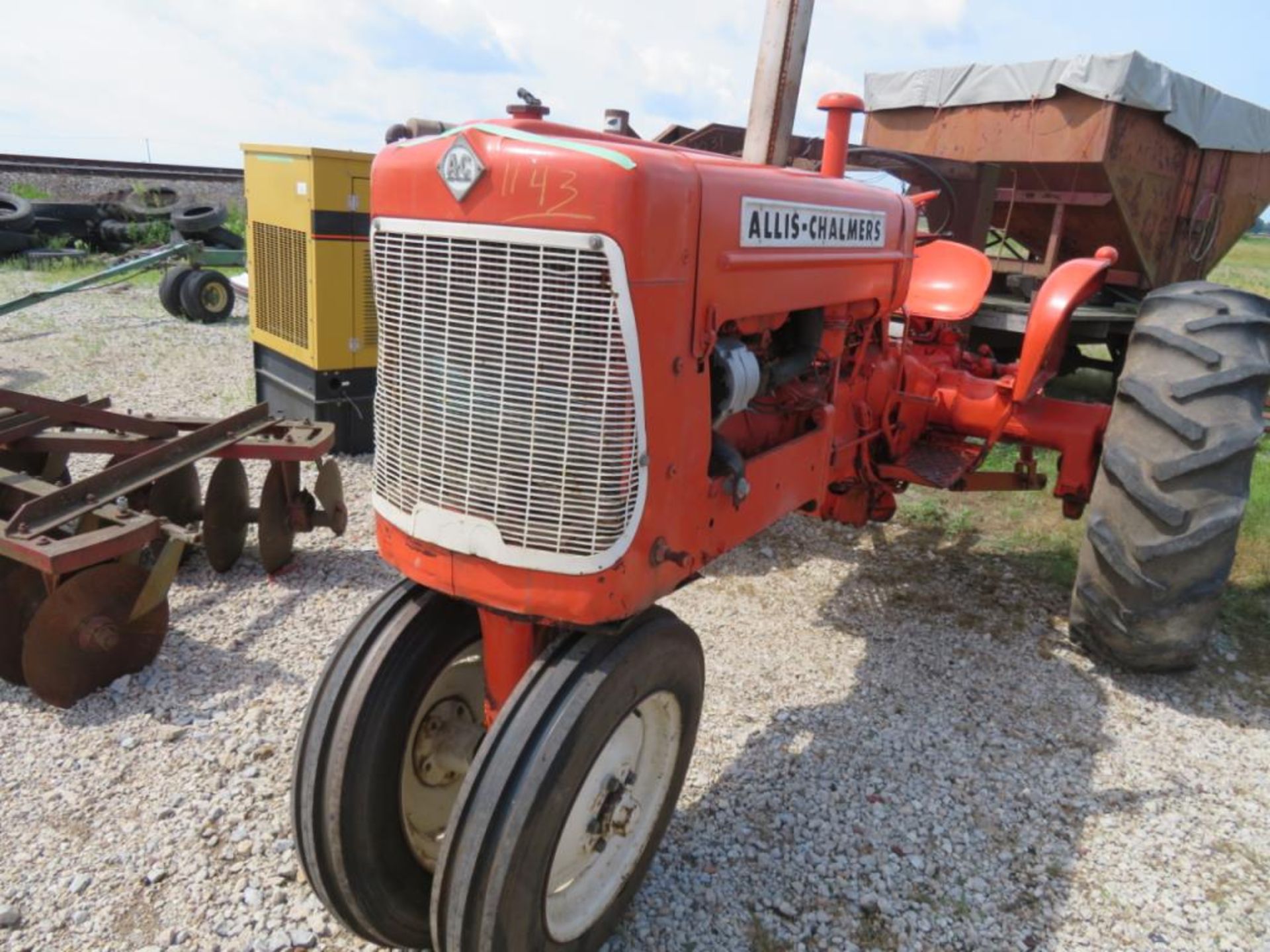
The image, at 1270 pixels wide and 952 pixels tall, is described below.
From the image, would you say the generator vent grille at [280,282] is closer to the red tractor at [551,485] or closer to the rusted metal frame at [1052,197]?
the red tractor at [551,485]

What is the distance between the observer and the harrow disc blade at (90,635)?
10.2ft

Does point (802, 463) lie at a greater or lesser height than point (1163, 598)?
greater

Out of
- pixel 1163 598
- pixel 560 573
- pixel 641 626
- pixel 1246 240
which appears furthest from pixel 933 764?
pixel 1246 240

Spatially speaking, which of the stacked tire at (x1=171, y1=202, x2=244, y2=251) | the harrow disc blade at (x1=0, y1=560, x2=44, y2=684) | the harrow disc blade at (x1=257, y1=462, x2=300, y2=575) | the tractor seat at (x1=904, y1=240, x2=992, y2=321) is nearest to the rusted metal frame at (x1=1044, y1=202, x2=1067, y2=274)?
the tractor seat at (x1=904, y1=240, x2=992, y2=321)

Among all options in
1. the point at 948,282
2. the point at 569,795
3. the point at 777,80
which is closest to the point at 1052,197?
the point at 948,282

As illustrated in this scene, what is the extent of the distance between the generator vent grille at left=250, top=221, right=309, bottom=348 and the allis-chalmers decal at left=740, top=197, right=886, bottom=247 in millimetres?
3684

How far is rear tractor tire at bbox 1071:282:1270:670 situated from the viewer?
3176 mm

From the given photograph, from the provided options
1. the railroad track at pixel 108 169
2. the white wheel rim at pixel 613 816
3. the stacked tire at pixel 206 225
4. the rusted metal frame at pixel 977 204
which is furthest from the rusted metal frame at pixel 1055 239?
the railroad track at pixel 108 169

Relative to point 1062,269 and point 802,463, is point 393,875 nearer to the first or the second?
point 802,463

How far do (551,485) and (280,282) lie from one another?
4547 mm

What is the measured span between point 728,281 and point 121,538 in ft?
7.11

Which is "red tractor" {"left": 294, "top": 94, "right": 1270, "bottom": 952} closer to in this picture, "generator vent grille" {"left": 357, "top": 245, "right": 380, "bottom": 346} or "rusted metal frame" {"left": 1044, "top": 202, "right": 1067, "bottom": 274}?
"generator vent grille" {"left": 357, "top": 245, "right": 380, "bottom": 346}

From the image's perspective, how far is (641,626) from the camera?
6.89 ft

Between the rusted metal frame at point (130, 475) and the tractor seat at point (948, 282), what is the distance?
2876 millimetres
